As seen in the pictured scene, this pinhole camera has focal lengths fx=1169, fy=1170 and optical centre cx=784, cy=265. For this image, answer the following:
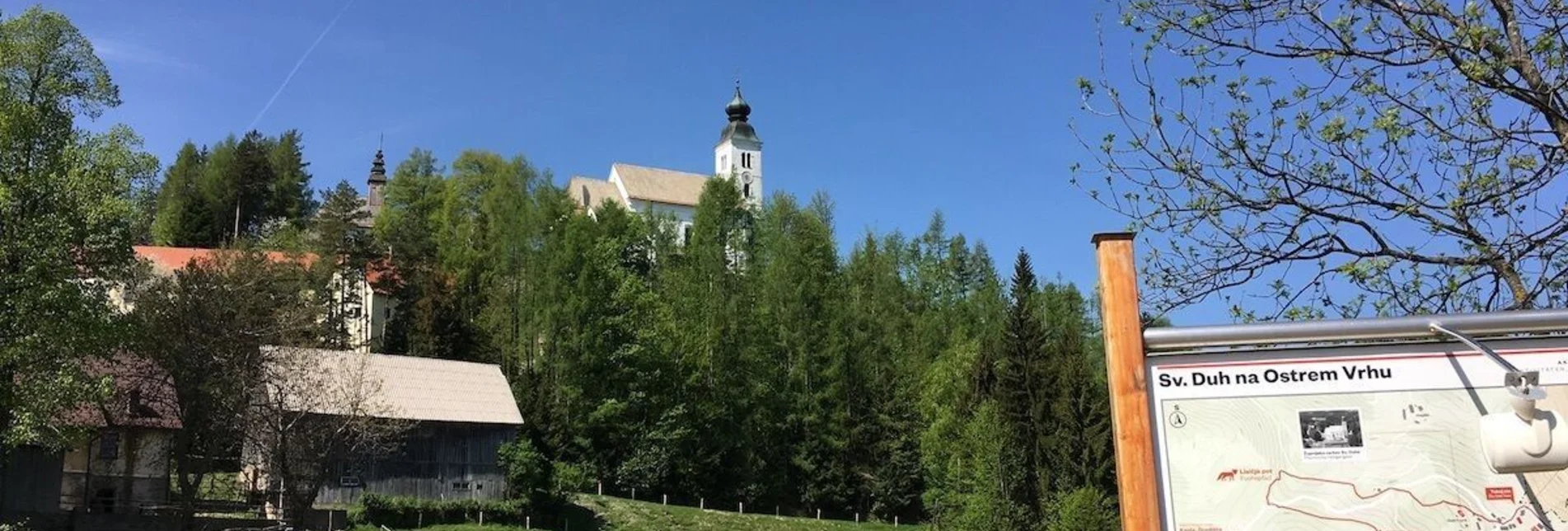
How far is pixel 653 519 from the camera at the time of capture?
152 ft

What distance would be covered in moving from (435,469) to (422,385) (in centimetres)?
368

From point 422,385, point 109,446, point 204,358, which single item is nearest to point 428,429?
point 422,385

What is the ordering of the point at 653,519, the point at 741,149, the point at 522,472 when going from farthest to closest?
the point at 741,149 → the point at 653,519 → the point at 522,472

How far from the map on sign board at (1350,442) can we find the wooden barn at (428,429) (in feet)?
133

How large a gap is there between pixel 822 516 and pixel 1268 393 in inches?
2174

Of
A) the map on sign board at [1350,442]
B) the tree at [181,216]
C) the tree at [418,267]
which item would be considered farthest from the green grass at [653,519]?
the tree at [181,216]

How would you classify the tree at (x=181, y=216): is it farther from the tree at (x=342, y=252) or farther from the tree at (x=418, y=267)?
the tree at (x=342, y=252)

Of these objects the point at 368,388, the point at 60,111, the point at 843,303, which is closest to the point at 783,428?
the point at 843,303

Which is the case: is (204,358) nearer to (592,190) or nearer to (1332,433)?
(1332,433)

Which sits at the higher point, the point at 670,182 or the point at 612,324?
the point at 670,182

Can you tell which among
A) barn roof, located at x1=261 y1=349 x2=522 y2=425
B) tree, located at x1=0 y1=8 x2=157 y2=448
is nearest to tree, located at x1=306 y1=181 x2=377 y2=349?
barn roof, located at x1=261 y1=349 x2=522 y2=425

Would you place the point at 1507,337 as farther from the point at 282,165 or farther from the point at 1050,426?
the point at 282,165

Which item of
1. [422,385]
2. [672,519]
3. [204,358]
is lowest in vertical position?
[672,519]

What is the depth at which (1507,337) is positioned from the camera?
443cm
